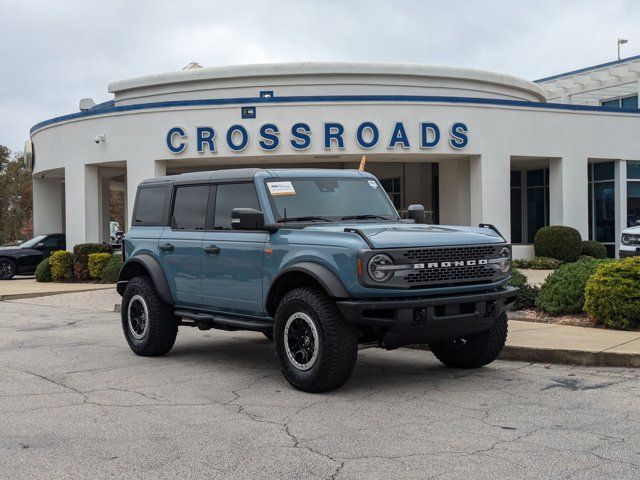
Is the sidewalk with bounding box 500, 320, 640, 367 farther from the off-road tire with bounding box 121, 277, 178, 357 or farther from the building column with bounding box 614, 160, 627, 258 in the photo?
the building column with bounding box 614, 160, 627, 258

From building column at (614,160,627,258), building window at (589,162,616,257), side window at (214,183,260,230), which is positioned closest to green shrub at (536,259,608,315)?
side window at (214,183,260,230)

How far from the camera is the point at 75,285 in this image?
70.8 feet

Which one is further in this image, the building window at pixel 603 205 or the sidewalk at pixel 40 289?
the building window at pixel 603 205

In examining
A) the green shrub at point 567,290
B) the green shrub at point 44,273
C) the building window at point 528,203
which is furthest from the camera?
the building window at point 528,203

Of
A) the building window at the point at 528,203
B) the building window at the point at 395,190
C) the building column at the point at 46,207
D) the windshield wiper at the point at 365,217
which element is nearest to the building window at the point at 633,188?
the building window at the point at 528,203

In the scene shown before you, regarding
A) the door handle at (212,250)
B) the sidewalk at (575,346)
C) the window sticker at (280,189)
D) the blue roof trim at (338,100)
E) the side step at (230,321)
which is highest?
the blue roof trim at (338,100)

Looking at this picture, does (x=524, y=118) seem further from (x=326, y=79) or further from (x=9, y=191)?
(x=9, y=191)

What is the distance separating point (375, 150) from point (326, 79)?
372 centimetres

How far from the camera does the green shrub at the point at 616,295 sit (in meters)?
10.0

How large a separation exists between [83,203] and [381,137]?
32.0ft

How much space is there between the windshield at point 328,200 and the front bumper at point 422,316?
1.48m

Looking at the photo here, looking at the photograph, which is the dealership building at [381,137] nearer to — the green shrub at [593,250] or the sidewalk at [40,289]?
the green shrub at [593,250]

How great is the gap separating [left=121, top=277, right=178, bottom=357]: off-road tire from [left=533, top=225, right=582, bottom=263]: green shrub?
631 inches

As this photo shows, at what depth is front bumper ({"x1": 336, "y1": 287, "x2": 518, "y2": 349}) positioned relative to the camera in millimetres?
6742
